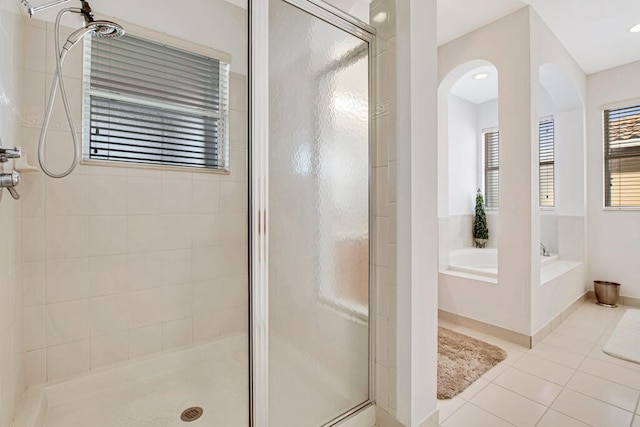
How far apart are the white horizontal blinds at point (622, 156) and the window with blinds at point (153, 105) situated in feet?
15.1

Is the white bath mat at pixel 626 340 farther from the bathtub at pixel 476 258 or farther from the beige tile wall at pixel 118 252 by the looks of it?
the beige tile wall at pixel 118 252

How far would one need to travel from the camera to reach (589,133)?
3859 millimetres

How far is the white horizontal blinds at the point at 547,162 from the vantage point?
13.8 feet

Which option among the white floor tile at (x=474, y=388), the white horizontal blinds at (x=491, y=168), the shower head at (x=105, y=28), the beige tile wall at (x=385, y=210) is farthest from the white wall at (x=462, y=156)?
the shower head at (x=105, y=28)

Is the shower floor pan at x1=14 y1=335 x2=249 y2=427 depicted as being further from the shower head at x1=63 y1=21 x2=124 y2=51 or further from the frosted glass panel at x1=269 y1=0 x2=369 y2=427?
the shower head at x1=63 y1=21 x2=124 y2=51

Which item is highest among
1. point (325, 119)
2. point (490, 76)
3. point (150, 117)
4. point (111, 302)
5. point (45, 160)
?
point (490, 76)

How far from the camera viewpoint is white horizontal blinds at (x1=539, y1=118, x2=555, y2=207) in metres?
4.21

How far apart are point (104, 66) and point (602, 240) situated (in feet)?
17.8

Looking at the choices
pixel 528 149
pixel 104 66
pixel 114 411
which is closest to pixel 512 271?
pixel 528 149

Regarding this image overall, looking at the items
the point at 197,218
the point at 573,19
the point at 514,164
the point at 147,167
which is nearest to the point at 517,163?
the point at 514,164

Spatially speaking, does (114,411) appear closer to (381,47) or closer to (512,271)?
(381,47)

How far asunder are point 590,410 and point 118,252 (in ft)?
9.72

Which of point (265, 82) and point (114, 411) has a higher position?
point (265, 82)

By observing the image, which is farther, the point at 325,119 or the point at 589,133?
the point at 589,133
